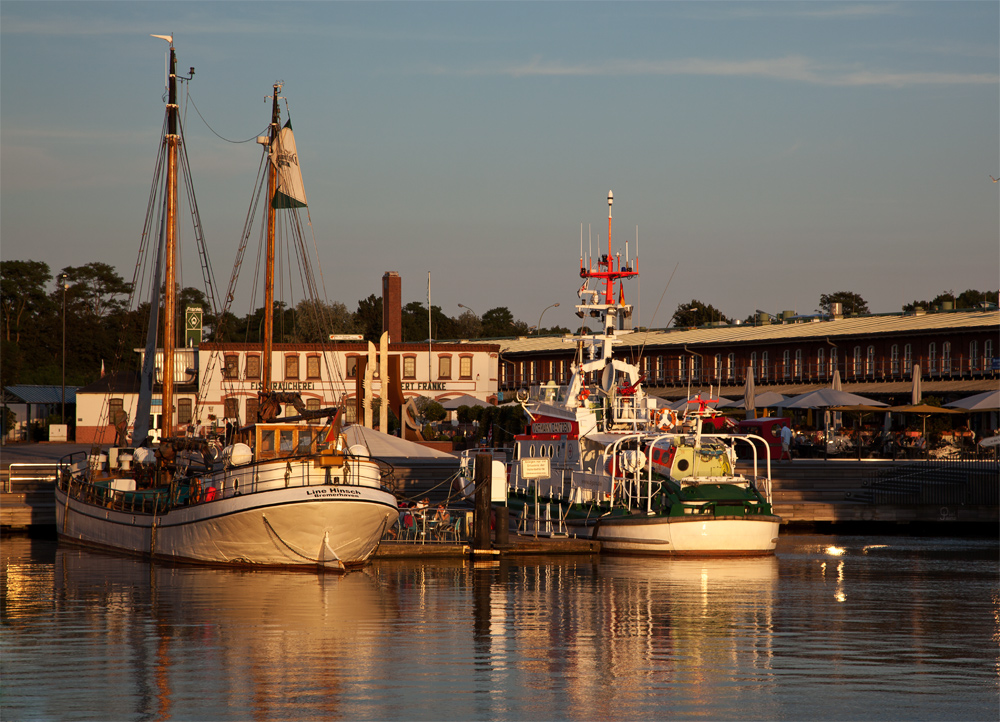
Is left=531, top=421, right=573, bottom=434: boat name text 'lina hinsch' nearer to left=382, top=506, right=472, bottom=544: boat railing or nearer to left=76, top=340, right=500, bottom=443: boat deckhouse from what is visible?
left=382, top=506, right=472, bottom=544: boat railing

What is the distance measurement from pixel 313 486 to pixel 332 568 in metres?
2.02

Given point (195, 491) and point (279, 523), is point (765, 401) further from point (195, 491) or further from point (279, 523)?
point (279, 523)

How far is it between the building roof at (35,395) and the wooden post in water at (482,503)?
55.0 metres

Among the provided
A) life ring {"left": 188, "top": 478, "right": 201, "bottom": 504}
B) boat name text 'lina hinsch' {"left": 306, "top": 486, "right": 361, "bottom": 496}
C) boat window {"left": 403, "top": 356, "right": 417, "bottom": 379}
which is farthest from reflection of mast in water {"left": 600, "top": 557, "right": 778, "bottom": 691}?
boat window {"left": 403, "top": 356, "right": 417, "bottom": 379}

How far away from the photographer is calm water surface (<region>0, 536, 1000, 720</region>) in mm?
13508

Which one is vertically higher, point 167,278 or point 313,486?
point 167,278

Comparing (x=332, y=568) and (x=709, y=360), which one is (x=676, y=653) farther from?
A: (x=709, y=360)

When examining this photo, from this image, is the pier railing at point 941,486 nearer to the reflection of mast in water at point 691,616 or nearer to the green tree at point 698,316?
the reflection of mast in water at point 691,616

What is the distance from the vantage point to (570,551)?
2875 cm

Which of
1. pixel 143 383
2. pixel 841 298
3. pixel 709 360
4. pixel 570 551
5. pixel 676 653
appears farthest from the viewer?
pixel 841 298

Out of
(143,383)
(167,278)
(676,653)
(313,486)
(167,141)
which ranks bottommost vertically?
(676,653)

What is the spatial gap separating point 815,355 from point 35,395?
49.4m

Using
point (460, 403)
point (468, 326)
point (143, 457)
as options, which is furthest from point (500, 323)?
point (143, 457)

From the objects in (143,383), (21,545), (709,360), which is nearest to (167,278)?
(143,383)
